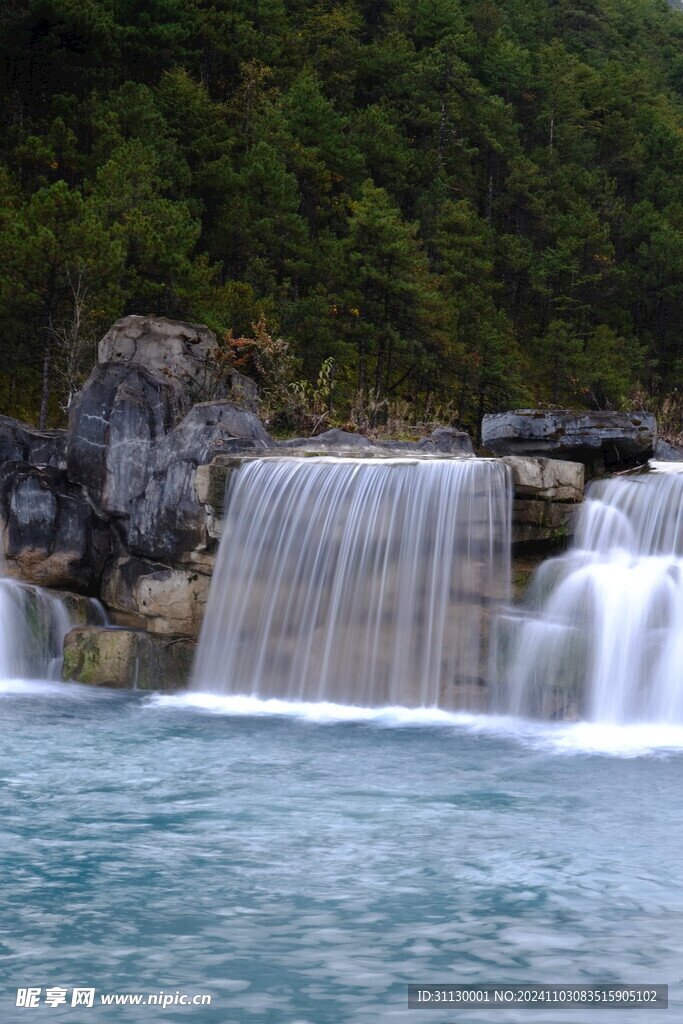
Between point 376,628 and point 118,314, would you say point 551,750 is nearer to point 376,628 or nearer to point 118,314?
point 376,628

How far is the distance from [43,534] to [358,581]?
14.9 feet

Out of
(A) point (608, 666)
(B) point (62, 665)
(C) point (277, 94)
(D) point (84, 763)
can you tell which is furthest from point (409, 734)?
(C) point (277, 94)

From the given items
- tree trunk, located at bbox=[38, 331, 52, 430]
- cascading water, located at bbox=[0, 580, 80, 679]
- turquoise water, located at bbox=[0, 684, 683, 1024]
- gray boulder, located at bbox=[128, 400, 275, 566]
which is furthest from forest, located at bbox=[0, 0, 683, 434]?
turquoise water, located at bbox=[0, 684, 683, 1024]

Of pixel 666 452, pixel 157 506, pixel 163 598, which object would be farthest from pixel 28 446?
pixel 666 452

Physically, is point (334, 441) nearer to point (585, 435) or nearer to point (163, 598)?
point (163, 598)

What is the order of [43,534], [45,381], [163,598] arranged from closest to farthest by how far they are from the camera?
[163,598], [43,534], [45,381]

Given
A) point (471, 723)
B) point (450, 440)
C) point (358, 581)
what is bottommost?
point (471, 723)

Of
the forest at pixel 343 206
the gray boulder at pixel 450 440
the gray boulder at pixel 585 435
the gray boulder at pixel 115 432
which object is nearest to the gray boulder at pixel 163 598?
the gray boulder at pixel 115 432

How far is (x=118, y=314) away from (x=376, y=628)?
40.6 ft

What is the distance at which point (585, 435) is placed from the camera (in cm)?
1384

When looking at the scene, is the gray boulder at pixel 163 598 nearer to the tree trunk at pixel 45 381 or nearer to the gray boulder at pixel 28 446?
the gray boulder at pixel 28 446

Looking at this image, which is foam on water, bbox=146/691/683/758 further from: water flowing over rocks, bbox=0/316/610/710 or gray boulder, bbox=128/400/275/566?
gray boulder, bbox=128/400/275/566

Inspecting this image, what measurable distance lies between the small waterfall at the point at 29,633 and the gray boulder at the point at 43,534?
55 cm

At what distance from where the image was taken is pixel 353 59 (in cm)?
4397
